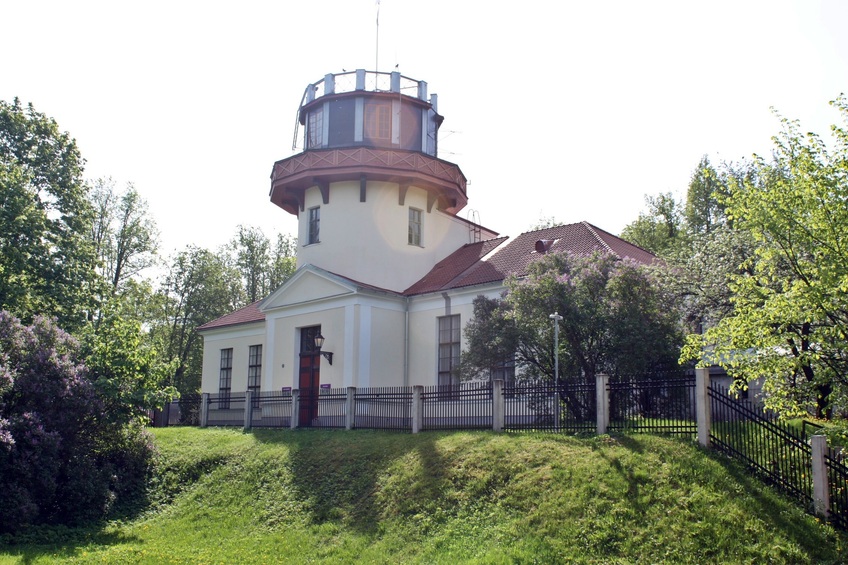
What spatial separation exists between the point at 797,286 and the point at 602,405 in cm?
464

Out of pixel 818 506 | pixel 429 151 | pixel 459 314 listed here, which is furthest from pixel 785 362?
pixel 429 151

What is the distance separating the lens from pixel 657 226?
44031 mm

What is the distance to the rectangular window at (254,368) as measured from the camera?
1256 inches

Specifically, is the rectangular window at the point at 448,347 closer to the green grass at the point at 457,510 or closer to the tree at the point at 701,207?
the green grass at the point at 457,510

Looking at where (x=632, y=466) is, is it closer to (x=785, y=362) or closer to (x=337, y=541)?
(x=785, y=362)

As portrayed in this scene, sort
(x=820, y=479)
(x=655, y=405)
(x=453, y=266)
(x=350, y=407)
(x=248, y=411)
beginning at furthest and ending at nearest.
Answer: (x=453, y=266) → (x=248, y=411) → (x=350, y=407) → (x=655, y=405) → (x=820, y=479)

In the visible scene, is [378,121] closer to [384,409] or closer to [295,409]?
[295,409]

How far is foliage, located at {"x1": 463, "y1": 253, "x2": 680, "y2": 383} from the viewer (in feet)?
54.9

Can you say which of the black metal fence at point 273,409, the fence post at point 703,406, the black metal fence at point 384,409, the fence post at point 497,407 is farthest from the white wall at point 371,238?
the fence post at point 703,406

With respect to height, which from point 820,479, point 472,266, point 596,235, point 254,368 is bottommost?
point 820,479

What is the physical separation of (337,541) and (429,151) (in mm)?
18534

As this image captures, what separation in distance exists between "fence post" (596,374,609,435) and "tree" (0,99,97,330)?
1645 cm

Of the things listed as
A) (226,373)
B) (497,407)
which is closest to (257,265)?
(226,373)

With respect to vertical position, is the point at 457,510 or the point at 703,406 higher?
the point at 703,406
